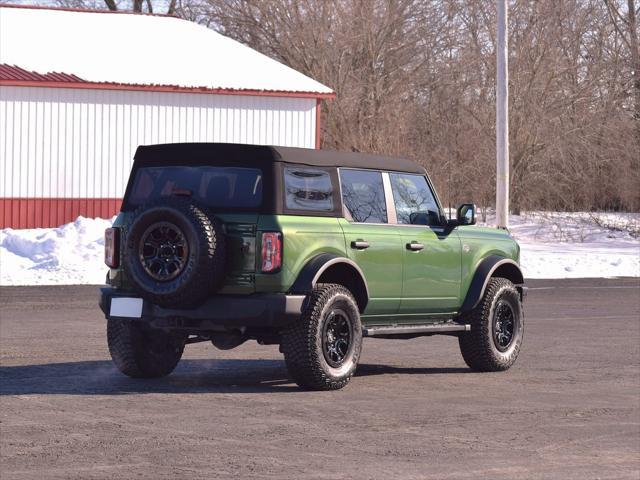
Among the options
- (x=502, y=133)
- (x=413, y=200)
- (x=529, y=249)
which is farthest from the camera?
(x=529, y=249)

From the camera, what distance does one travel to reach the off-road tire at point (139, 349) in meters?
11.9

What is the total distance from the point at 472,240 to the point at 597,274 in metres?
15.7

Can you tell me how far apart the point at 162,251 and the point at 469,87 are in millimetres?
35503

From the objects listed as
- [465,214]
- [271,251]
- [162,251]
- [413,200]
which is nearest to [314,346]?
[271,251]

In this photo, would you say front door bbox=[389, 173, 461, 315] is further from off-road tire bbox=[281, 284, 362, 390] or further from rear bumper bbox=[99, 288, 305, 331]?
rear bumper bbox=[99, 288, 305, 331]

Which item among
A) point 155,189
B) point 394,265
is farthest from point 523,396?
point 155,189

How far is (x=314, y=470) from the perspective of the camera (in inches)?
314

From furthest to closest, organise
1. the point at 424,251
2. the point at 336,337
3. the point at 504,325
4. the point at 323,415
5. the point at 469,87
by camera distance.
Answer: the point at 469,87 < the point at 504,325 < the point at 424,251 < the point at 336,337 < the point at 323,415

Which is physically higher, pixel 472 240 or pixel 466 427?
pixel 472 240

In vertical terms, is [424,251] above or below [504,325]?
above

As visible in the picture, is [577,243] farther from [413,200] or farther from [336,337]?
[336,337]

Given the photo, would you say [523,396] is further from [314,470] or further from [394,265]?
[314,470]

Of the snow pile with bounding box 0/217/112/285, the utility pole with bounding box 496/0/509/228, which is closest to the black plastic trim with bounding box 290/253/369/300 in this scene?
the snow pile with bounding box 0/217/112/285

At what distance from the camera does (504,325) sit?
43.3ft
